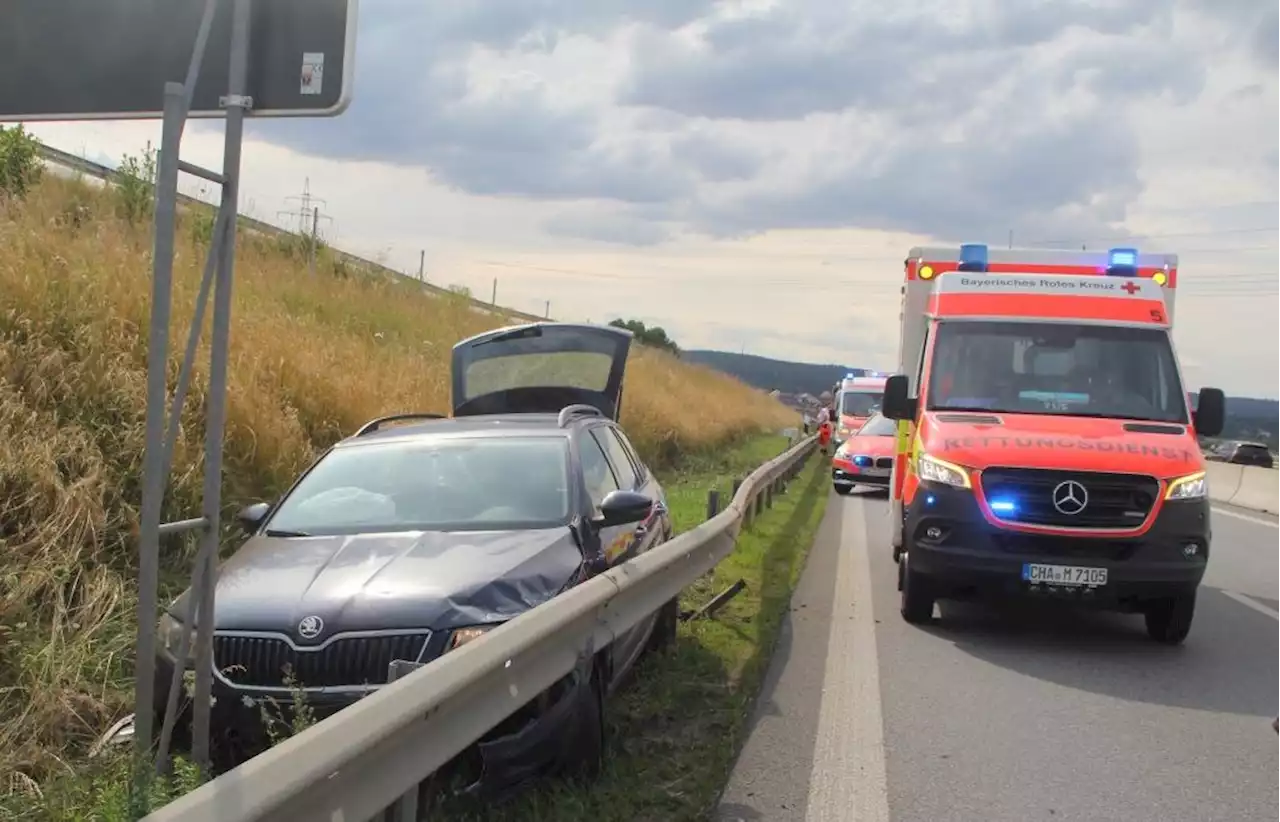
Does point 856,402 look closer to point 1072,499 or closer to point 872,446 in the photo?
point 872,446

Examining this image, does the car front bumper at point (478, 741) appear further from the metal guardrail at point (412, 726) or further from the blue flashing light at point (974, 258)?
the blue flashing light at point (974, 258)

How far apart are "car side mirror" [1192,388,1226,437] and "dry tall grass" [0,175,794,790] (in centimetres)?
688

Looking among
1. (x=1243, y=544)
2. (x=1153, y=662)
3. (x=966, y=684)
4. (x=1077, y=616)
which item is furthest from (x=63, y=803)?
(x=1243, y=544)

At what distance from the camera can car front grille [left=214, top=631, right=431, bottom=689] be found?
459 centimetres

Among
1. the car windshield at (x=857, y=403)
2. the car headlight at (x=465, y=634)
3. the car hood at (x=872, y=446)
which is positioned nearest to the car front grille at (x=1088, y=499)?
the car headlight at (x=465, y=634)

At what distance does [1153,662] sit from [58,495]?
6730 mm

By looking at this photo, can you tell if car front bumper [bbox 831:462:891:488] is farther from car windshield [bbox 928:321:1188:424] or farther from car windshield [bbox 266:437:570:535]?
car windshield [bbox 266:437:570:535]

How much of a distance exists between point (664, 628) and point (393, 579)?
261 centimetres

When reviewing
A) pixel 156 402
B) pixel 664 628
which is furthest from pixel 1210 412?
pixel 156 402

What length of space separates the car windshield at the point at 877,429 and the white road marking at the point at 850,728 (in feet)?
37.9

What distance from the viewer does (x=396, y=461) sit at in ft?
22.0

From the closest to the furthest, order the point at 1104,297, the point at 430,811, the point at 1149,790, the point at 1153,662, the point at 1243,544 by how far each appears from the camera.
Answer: the point at 430,811 < the point at 1149,790 < the point at 1153,662 < the point at 1104,297 < the point at 1243,544

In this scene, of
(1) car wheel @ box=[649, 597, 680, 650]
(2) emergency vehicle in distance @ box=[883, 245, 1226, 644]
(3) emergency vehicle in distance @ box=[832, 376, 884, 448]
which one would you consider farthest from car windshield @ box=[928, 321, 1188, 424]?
(3) emergency vehicle in distance @ box=[832, 376, 884, 448]

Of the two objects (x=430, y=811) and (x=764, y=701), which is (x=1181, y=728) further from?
(x=430, y=811)
